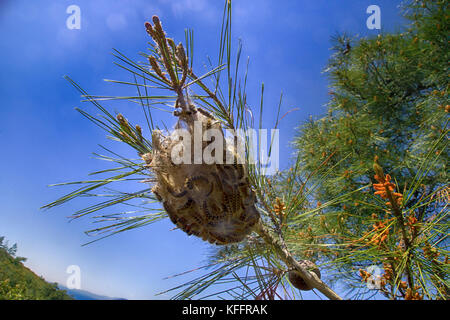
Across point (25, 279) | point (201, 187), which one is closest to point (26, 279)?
point (25, 279)

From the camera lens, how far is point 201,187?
439mm

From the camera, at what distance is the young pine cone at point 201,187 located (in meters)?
0.44

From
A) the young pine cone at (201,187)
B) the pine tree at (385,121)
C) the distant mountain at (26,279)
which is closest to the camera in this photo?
the young pine cone at (201,187)

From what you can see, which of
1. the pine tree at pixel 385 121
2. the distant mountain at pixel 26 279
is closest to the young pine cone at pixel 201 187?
the pine tree at pixel 385 121

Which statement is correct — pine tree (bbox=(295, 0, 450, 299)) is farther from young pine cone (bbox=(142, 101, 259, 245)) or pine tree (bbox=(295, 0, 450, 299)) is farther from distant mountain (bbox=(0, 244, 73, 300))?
distant mountain (bbox=(0, 244, 73, 300))

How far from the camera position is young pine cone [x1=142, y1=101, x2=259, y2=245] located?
437 mm

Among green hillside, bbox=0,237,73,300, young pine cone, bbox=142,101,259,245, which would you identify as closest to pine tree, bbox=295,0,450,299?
young pine cone, bbox=142,101,259,245

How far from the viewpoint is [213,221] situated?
0.45 meters

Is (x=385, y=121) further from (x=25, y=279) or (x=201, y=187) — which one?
(x=25, y=279)

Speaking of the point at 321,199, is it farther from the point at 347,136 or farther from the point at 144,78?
the point at 144,78

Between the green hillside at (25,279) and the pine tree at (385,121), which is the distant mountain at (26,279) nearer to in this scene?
the green hillside at (25,279)

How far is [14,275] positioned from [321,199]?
556 centimetres

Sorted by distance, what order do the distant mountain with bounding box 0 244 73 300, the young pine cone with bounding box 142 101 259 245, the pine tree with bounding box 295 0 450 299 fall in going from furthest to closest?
the distant mountain with bounding box 0 244 73 300 < the pine tree with bounding box 295 0 450 299 < the young pine cone with bounding box 142 101 259 245
